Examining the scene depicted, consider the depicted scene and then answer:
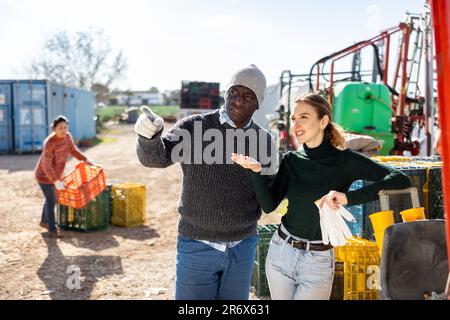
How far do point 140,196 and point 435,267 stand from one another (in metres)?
5.71

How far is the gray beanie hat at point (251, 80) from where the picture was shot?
2.60m

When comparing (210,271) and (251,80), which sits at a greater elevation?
(251,80)

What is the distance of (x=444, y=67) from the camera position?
4.79ft

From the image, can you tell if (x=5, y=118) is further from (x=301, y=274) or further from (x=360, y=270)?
(x=301, y=274)

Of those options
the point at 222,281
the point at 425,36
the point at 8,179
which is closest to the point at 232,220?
the point at 222,281

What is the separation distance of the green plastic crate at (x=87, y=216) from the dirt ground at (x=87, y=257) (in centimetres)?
14

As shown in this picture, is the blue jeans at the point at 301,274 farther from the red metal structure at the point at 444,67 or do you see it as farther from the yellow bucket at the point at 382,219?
the red metal structure at the point at 444,67

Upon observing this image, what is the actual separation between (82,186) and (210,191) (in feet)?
15.2

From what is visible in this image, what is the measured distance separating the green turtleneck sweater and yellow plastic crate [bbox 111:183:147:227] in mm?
5124

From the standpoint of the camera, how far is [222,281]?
2592 mm

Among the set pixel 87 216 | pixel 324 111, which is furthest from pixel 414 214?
pixel 87 216

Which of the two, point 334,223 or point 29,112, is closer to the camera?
point 334,223

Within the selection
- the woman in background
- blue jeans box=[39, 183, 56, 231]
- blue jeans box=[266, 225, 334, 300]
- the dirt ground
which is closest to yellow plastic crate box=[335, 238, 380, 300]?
the dirt ground

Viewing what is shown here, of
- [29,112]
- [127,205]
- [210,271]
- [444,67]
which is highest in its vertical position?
[444,67]
